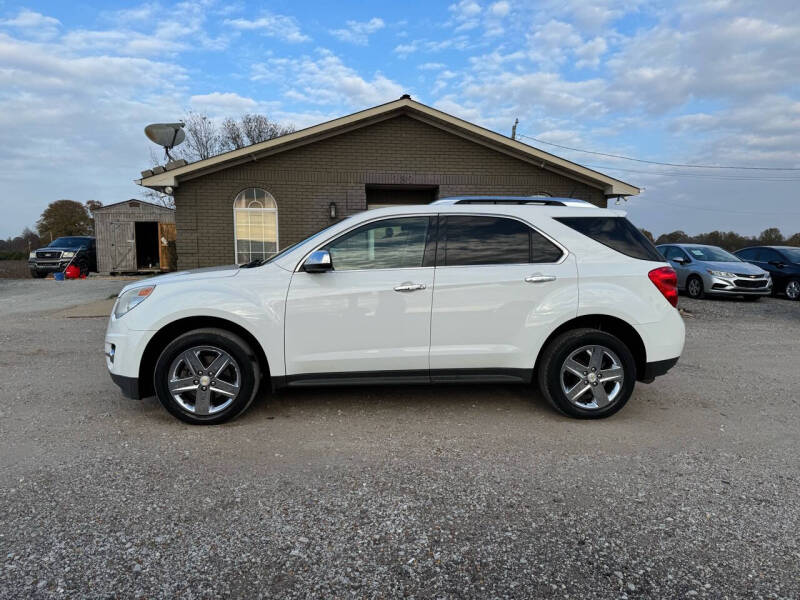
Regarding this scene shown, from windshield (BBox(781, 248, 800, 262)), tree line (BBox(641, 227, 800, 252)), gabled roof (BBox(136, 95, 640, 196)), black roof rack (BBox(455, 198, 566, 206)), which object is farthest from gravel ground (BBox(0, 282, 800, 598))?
tree line (BBox(641, 227, 800, 252))

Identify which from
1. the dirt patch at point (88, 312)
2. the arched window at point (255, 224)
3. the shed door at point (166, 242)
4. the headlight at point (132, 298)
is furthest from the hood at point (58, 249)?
the headlight at point (132, 298)

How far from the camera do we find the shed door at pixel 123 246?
2173 centimetres

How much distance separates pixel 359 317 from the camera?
3.87 metres

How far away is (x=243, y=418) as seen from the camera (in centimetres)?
410

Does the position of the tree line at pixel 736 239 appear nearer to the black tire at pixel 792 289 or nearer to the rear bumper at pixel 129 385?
the black tire at pixel 792 289

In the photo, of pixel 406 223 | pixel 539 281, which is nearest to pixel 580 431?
pixel 539 281

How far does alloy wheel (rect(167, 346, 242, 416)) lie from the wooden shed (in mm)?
19510

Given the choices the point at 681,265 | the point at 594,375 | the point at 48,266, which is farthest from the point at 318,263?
the point at 48,266

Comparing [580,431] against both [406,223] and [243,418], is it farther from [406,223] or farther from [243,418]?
[243,418]

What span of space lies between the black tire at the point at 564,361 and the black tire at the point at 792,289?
1372cm

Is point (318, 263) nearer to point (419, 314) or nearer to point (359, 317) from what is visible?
point (359, 317)

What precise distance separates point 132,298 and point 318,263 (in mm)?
1579

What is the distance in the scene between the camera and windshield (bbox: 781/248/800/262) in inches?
561

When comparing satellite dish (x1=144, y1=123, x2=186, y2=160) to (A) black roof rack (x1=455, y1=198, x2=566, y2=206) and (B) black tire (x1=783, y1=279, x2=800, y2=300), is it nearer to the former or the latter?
(A) black roof rack (x1=455, y1=198, x2=566, y2=206)
